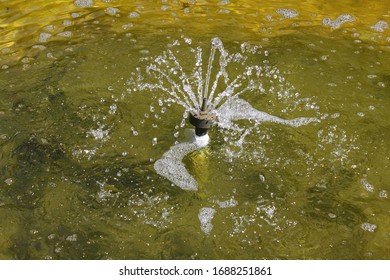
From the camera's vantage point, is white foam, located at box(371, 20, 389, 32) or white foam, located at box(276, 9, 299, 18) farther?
white foam, located at box(276, 9, 299, 18)

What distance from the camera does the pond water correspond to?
2.41 metres

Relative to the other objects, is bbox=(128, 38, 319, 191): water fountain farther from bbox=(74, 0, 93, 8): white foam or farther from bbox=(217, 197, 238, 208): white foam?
Answer: bbox=(74, 0, 93, 8): white foam

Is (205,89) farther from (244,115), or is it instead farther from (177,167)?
(177,167)

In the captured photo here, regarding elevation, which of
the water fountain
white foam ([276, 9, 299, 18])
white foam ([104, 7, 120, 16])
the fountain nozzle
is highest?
the fountain nozzle

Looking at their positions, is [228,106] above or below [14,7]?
below

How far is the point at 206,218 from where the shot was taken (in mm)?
2453

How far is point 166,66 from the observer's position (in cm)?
342

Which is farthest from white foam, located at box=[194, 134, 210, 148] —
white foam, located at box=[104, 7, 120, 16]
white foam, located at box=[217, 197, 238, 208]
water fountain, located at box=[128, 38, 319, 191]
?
white foam, located at box=[104, 7, 120, 16]

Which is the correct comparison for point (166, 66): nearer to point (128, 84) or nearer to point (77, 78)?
point (128, 84)

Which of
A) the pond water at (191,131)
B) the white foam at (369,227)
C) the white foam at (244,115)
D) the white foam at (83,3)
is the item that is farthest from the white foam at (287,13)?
the white foam at (369,227)

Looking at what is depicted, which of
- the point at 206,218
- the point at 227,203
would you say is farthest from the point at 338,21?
the point at 206,218

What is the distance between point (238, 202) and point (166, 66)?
1.25 meters

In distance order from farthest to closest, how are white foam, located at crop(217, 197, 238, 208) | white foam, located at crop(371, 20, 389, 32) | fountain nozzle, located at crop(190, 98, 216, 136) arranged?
white foam, located at crop(371, 20, 389, 32)
white foam, located at crop(217, 197, 238, 208)
fountain nozzle, located at crop(190, 98, 216, 136)
